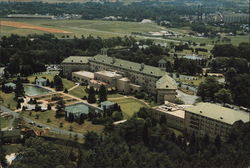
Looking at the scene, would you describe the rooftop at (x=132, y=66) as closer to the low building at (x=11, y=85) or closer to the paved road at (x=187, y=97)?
the paved road at (x=187, y=97)

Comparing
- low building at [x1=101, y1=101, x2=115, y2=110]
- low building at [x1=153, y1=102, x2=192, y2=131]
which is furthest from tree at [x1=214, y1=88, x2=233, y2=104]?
low building at [x1=101, y1=101, x2=115, y2=110]

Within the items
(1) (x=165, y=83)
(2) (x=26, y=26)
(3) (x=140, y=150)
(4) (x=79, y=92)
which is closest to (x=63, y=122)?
(4) (x=79, y=92)

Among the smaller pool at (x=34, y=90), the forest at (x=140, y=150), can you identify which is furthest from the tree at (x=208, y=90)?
the smaller pool at (x=34, y=90)

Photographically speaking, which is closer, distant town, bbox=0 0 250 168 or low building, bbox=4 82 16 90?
distant town, bbox=0 0 250 168

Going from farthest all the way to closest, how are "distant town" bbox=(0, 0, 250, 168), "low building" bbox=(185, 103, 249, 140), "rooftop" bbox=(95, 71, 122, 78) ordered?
"rooftop" bbox=(95, 71, 122, 78) → "low building" bbox=(185, 103, 249, 140) → "distant town" bbox=(0, 0, 250, 168)

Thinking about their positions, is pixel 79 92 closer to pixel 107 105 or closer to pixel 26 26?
pixel 107 105

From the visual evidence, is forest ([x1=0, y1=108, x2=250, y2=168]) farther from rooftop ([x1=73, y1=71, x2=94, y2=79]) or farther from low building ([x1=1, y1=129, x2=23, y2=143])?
rooftop ([x1=73, y1=71, x2=94, y2=79])
